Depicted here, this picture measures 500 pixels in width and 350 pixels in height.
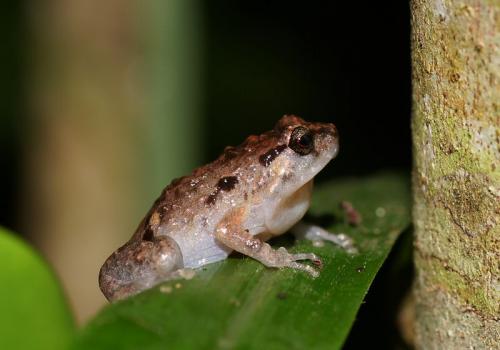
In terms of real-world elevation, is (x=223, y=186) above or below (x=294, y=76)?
above

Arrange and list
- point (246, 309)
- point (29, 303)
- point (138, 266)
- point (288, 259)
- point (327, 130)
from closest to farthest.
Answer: point (29, 303) → point (246, 309) → point (288, 259) → point (138, 266) → point (327, 130)

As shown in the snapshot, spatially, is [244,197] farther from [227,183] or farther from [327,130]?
[327,130]

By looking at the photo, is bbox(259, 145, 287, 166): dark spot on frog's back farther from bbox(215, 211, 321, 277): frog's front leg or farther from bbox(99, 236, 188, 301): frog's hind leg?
bbox(99, 236, 188, 301): frog's hind leg

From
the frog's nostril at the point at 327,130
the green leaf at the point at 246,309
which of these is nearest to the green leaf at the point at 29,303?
the green leaf at the point at 246,309

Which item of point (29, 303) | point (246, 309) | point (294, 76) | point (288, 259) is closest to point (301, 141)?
point (288, 259)

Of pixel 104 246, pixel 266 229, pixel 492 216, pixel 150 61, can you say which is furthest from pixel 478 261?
pixel 104 246
